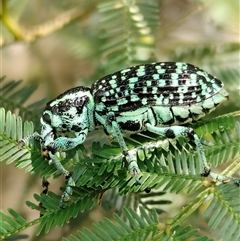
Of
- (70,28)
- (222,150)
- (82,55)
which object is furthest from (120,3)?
(222,150)

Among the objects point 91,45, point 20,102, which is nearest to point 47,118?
point 20,102

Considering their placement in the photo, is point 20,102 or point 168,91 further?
point 20,102

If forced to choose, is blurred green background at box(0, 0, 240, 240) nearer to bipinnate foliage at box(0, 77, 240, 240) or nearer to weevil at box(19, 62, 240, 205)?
bipinnate foliage at box(0, 77, 240, 240)

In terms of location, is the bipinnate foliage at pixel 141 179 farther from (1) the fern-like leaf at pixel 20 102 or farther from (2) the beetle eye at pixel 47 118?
(1) the fern-like leaf at pixel 20 102

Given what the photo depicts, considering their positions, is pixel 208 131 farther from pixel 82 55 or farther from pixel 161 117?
pixel 82 55

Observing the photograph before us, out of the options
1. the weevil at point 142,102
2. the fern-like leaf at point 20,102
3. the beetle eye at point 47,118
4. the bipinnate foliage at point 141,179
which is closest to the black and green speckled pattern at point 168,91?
the weevil at point 142,102

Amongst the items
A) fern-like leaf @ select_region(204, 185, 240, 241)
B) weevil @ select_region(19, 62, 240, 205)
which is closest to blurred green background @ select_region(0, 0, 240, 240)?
weevil @ select_region(19, 62, 240, 205)

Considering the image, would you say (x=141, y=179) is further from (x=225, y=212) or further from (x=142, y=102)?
(x=142, y=102)
